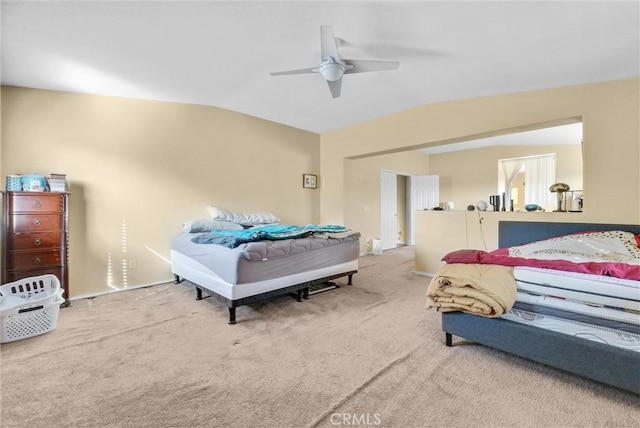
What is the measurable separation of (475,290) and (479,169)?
6306 mm

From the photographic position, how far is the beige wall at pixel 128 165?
305 cm

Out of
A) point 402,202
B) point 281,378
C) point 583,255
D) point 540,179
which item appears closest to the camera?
point 281,378

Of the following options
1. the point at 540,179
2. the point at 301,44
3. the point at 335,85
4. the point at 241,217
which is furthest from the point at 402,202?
the point at 301,44

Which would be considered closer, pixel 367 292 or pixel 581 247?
pixel 581 247

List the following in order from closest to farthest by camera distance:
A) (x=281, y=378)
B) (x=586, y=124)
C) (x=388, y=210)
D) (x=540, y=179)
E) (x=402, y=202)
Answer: (x=281, y=378) → (x=586, y=124) → (x=540, y=179) → (x=388, y=210) → (x=402, y=202)

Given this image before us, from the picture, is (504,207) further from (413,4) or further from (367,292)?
(413,4)

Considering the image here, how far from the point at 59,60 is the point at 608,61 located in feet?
16.8

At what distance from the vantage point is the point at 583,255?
6.91ft

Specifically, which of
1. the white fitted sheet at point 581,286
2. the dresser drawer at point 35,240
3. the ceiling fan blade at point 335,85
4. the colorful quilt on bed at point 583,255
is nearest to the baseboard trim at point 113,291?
the dresser drawer at point 35,240

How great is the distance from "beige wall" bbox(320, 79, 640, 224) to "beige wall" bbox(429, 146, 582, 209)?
370cm

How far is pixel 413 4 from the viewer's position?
197 cm

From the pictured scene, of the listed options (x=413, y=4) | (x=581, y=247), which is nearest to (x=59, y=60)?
(x=413, y=4)

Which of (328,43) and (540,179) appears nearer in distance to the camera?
(328,43)

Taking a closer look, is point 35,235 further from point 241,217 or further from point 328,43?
point 328,43
